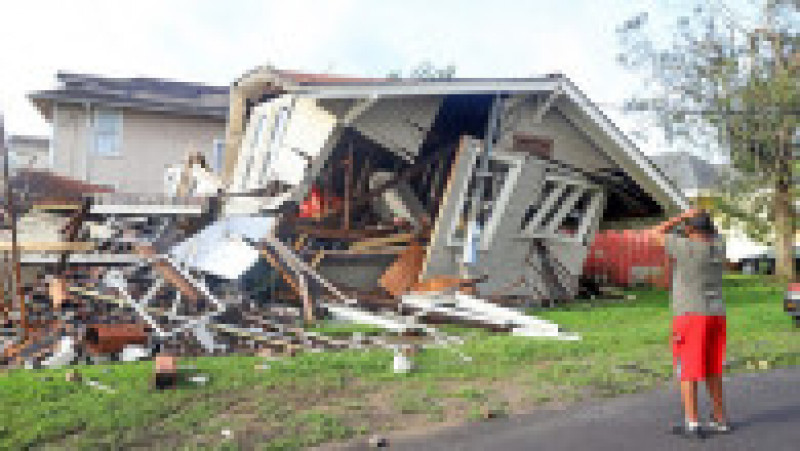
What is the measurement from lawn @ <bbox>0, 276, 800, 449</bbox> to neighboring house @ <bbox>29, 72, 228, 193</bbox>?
60.3 feet

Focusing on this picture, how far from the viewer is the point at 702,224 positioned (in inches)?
247

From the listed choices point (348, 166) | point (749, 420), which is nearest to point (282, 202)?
point (348, 166)

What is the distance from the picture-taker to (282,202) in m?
14.4

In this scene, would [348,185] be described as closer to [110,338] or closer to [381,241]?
[381,241]

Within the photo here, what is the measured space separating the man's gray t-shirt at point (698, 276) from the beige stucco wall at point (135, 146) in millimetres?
22233

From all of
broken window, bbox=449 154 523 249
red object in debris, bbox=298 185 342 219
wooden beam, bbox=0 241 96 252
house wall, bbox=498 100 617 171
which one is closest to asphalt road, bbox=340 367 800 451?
broken window, bbox=449 154 523 249

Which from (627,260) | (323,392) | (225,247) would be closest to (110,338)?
(323,392)

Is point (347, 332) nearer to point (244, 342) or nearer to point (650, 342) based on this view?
point (244, 342)

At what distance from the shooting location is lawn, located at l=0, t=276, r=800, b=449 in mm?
6102

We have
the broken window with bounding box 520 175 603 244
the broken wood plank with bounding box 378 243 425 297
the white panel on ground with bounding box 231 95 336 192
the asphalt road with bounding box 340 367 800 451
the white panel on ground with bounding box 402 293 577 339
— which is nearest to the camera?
the asphalt road with bounding box 340 367 800 451

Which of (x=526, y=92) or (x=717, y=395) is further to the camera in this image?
(x=526, y=92)

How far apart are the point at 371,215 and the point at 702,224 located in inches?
408

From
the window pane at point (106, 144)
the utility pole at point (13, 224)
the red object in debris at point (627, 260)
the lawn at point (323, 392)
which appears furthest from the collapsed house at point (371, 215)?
the window pane at point (106, 144)

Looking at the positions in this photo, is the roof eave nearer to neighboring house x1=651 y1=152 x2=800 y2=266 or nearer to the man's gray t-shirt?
neighboring house x1=651 y1=152 x2=800 y2=266
